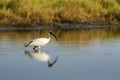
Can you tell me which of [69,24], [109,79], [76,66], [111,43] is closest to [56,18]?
[69,24]

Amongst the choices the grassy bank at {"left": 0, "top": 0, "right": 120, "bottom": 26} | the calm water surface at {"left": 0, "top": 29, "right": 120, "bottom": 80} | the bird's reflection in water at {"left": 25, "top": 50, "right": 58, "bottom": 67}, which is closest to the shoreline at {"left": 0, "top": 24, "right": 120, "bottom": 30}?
the grassy bank at {"left": 0, "top": 0, "right": 120, "bottom": 26}

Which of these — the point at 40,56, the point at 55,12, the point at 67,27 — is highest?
the point at 55,12

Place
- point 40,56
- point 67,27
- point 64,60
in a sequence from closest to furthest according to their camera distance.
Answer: point 64,60 → point 40,56 → point 67,27

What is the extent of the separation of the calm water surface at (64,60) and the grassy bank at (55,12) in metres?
7.20

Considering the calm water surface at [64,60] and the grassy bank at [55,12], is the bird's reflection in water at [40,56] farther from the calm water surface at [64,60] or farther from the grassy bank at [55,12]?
the grassy bank at [55,12]

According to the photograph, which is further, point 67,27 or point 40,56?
point 67,27

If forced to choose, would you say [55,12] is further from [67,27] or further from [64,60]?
[64,60]

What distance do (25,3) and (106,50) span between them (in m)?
13.0

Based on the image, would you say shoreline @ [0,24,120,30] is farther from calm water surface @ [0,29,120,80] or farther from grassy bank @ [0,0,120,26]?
calm water surface @ [0,29,120,80]

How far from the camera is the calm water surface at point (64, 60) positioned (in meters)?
11.4

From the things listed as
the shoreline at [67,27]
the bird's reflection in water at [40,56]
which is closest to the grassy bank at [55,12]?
the shoreline at [67,27]

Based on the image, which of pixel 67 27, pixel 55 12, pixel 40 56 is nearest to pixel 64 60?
pixel 40 56

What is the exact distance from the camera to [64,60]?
13.9 meters

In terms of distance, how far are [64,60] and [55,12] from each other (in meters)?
14.2
